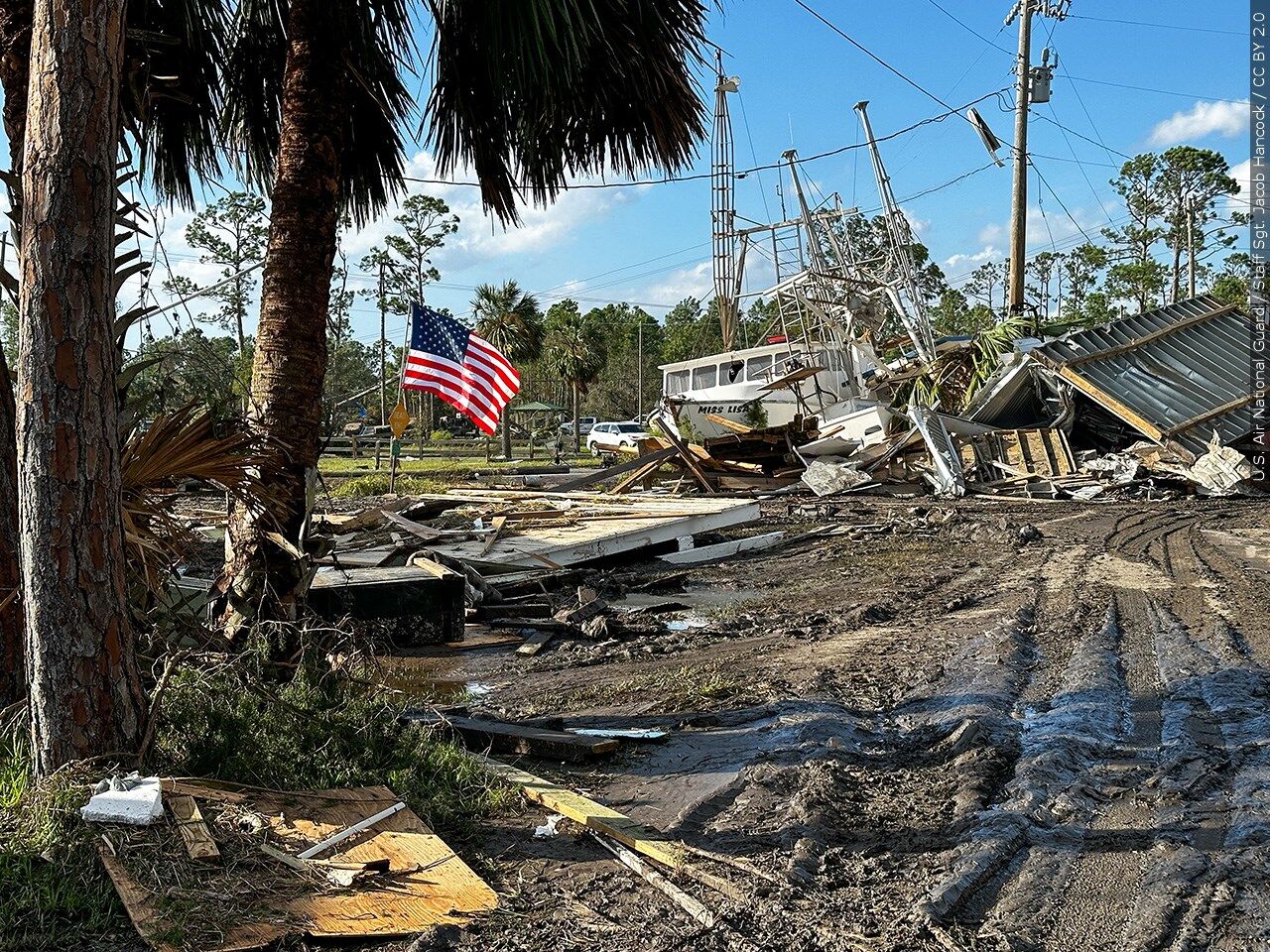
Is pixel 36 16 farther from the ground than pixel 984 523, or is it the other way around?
pixel 36 16

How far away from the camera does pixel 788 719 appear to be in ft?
18.8

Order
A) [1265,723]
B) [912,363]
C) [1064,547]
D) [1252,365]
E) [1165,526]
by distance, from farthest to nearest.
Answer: [912,363]
[1252,365]
[1165,526]
[1064,547]
[1265,723]

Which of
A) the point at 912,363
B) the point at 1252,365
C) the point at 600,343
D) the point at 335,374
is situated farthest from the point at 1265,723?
the point at 600,343

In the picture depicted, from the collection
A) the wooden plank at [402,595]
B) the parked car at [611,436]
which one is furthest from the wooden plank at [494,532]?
the parked car at [611,436]

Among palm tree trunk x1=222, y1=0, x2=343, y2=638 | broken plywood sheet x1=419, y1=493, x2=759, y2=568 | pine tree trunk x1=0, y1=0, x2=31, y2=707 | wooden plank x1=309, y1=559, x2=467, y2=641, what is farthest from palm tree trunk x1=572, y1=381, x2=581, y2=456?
pine tree trunk x1=0, y1=0, x2=31, y2=707

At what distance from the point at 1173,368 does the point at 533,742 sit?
18530 mm

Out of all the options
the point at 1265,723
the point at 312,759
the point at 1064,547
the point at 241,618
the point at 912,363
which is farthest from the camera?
the point at 912,363

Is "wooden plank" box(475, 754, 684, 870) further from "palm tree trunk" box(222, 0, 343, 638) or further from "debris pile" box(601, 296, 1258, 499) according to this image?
"debris pile" box(601, 296, 1258, 499)

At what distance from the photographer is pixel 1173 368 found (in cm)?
1977

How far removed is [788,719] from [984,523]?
10459 mm

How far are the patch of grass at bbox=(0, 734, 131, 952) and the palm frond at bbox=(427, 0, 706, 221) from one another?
3949mm

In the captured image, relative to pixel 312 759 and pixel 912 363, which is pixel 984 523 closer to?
pixel 912 363

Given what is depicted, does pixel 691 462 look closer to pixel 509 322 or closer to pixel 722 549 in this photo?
pixel 722 549

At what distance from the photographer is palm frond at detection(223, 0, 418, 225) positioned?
5832 mm
